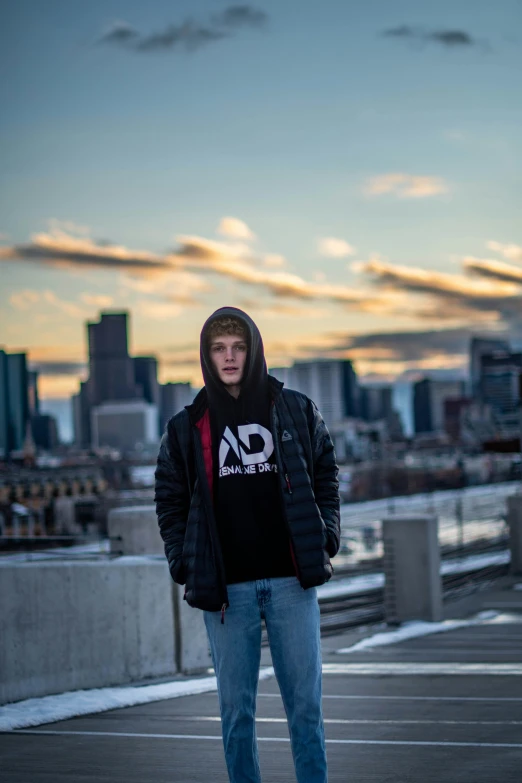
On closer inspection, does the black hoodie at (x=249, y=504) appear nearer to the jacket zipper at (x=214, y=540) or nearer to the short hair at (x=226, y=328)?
the jacket zipper at (x=214, y=540)

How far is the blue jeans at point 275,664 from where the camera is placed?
158 inches

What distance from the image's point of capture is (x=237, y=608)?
4027 millimetres

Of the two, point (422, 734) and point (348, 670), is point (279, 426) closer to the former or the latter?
point (422, 734)

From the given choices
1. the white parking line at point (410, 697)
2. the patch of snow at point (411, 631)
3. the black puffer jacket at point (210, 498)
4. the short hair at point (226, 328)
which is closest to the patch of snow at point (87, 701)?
the white parking line at point (410, 697)

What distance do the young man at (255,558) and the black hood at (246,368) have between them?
85 mm

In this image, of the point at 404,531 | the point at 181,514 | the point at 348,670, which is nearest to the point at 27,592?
the point at 348,670

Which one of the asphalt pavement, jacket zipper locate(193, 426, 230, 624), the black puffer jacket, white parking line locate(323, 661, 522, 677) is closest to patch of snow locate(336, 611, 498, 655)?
white parking line locate(323, 661, 522, 677)

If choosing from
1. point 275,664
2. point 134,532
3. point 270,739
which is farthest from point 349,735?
point 134,532

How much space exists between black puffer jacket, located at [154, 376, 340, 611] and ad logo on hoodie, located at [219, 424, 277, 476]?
5cm

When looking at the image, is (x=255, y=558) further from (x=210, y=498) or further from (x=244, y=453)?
(x=244, y=453)

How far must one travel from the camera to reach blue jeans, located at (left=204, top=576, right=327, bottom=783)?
4.02 m

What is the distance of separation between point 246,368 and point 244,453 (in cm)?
37

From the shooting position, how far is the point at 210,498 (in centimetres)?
400

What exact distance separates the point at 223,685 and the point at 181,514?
678mm
